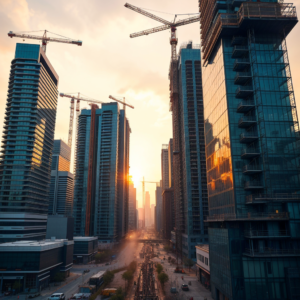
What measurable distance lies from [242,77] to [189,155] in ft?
276

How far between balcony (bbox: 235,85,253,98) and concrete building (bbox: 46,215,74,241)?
113m

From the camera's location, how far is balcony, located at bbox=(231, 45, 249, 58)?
69.1m

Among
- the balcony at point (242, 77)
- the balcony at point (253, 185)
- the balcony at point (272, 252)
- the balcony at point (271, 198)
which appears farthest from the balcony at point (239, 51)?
the balcony at point (272, 252)

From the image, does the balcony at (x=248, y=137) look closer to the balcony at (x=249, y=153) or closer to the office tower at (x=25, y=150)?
the balcony at (x=249, y=153)

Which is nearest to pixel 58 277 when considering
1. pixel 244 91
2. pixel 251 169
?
pixel 251 169

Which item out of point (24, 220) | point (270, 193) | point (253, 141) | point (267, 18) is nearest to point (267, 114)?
point (253, 141)

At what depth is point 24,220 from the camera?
14038 cm

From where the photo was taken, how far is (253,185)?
61250 mm

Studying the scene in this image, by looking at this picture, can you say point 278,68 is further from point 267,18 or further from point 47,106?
point 47,106

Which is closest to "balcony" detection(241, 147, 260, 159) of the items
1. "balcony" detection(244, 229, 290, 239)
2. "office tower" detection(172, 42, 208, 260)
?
"balcony" detection(244, 229, 290, 239)

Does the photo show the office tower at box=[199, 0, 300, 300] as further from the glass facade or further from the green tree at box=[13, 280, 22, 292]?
the glass facade

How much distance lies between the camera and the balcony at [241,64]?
68.3 metres

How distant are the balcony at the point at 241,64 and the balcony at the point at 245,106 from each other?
1013 centimetres

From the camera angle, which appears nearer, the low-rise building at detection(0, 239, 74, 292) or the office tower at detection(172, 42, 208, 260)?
the low-rise building at detection(0, 239, 74, 292)
